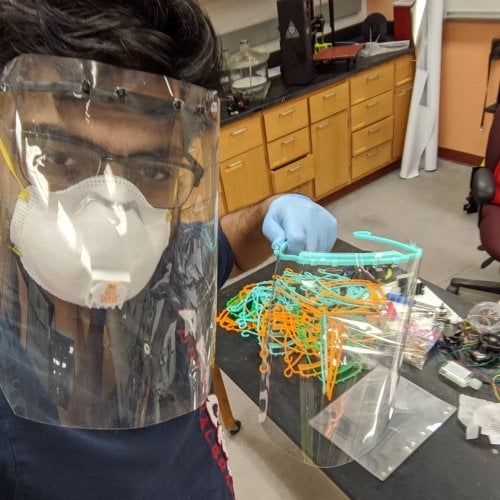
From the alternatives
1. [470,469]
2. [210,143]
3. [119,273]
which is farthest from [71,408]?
[470,469]

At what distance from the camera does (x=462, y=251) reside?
2416mm

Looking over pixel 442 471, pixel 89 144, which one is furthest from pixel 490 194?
pixel 89 144

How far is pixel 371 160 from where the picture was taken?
3.15m

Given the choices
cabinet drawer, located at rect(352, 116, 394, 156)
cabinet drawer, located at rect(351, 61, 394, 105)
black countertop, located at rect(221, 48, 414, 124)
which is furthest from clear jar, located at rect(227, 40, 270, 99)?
cabinet drawer, located at rect(352, 116, 394, 156)

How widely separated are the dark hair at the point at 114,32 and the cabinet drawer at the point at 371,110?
2463 millimetres

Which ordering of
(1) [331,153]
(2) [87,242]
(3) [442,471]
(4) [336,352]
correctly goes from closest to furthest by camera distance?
1. (2) [87,242]
2. (3) [442,471]
3. (4) [336,352]
4. (1) [331,153]

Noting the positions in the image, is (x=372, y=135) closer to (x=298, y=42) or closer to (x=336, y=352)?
(x=298, y=42)

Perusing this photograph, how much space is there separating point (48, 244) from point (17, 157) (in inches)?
4.1

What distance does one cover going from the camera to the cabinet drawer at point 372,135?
3.00m

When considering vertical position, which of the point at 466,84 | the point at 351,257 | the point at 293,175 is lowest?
the point at 293,175

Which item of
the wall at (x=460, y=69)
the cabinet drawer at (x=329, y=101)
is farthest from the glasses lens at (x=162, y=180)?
the wall at (x=460, y=69)

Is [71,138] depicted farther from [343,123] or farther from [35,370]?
[343,123]

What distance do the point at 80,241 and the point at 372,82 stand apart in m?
2.80

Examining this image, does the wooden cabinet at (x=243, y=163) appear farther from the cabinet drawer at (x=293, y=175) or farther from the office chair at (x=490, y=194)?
the office chair at (x=490, y=194)
